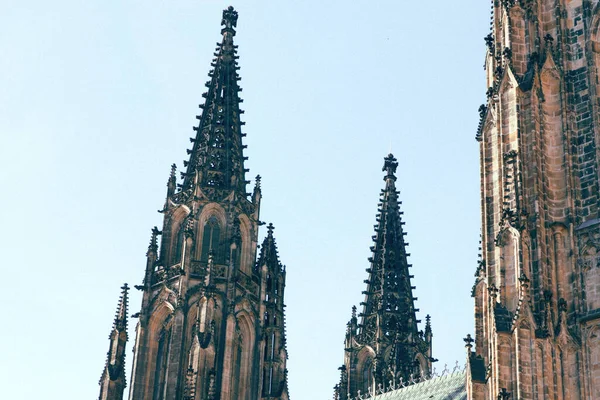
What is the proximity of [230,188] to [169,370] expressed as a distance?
8706 mm

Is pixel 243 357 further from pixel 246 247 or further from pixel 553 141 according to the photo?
pixel 553 141

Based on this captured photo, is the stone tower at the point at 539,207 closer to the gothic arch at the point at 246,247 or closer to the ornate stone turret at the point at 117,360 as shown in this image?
the gothic arch at the point at 246,247

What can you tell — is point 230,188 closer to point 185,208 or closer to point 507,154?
point 185,208

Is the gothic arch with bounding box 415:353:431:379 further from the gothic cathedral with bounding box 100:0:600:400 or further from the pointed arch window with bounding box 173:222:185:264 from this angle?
the pointed arch window with bounding box 173:222:185:264

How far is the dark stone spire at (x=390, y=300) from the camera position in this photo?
65.1m

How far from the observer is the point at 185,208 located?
206ft

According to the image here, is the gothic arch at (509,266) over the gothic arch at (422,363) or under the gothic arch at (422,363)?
under

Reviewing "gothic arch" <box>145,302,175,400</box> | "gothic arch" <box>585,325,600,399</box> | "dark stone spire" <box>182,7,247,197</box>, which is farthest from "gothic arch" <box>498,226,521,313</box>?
"dark stone spire" <box>182,7,247,197</box>

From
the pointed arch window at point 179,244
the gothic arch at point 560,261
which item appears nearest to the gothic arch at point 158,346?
the pointed arch window at point 179,244

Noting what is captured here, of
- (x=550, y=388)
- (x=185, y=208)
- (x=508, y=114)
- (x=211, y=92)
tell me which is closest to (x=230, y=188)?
(x=185, y=208)

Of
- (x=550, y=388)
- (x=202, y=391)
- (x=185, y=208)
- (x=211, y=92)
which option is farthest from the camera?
(x=211, y=92)

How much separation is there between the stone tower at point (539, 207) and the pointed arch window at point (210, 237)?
2285 cm

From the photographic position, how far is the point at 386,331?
66.3 metres

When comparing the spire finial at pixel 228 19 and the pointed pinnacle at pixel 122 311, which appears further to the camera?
the spire finial at pixel 228 19
